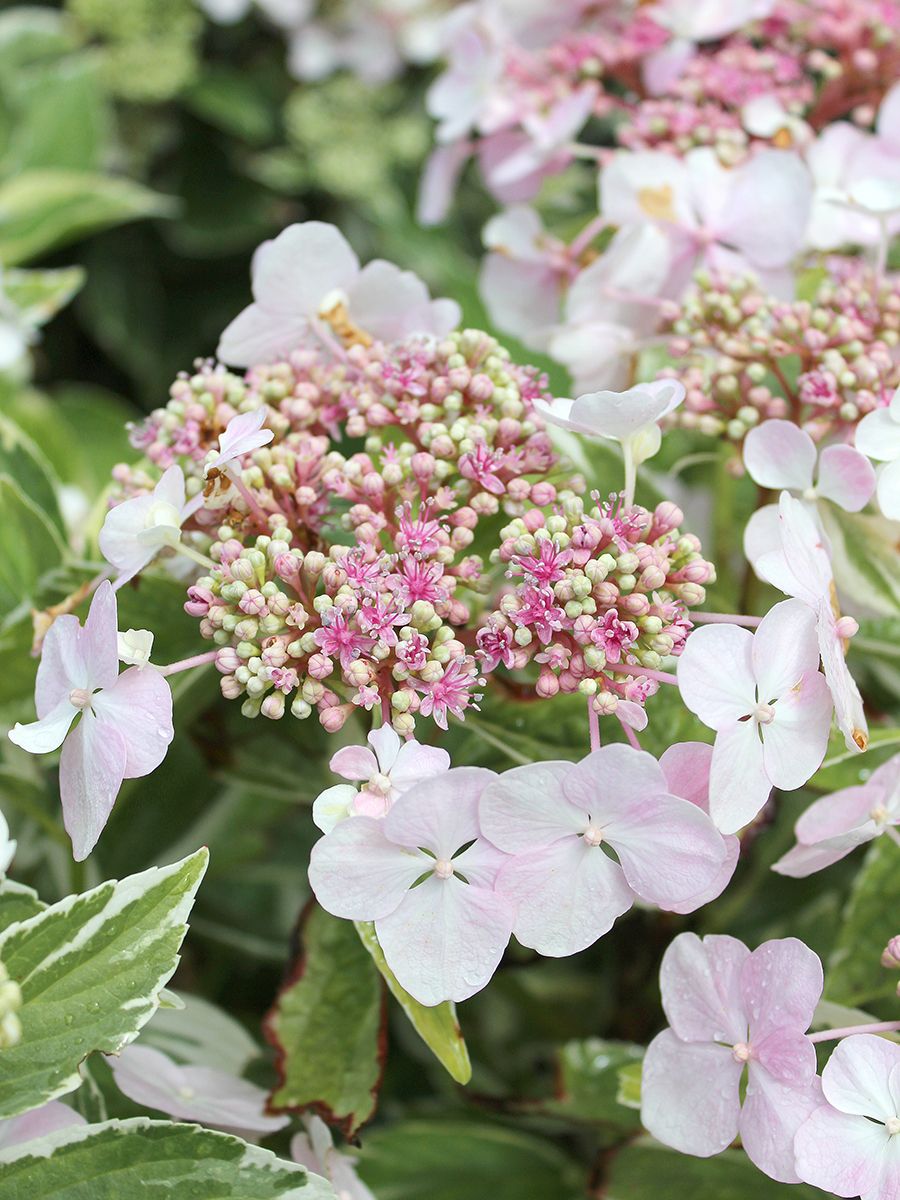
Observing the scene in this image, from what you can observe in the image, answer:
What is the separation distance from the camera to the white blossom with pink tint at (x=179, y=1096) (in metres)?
0.59

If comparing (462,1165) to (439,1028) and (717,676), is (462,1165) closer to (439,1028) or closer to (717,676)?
(439,1028)

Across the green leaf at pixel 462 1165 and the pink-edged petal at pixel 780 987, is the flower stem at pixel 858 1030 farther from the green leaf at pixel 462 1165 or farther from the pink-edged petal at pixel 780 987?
the green leaf at pixel 462 1165

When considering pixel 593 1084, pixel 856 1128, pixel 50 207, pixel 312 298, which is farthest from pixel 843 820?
pixel 50 207

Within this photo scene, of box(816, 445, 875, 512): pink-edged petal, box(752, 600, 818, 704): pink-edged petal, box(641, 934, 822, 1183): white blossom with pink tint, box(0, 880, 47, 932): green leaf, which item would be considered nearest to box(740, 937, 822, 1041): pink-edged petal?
box(641, 934, 822, 1183): white blossom with pink tint

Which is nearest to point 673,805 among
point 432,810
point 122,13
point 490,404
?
point 432,810

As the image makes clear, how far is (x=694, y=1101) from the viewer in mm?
502

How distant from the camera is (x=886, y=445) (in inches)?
21.6

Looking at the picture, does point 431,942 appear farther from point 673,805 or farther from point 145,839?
point 145,839

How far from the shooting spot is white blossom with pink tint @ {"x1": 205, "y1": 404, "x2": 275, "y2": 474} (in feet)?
1.61

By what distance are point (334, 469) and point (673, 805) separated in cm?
21

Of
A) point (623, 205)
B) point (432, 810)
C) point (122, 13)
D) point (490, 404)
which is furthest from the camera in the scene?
point (122, 13)

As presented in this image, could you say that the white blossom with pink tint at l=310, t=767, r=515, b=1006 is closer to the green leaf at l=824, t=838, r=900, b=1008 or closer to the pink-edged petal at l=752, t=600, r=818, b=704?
the pink-edged petal at l=752, t=600, r=818, b=704

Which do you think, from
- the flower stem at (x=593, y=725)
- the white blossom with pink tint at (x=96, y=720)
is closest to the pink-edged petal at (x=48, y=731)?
the white blossom with pink tint at (x=96, y=720)

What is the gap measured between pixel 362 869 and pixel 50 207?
881 mm
